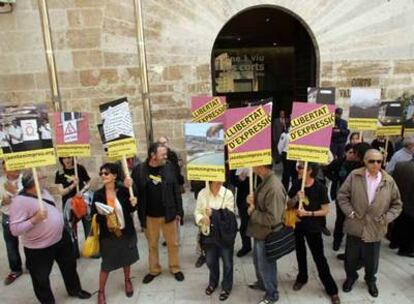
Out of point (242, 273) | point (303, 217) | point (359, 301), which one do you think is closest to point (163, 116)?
point (242, 273)

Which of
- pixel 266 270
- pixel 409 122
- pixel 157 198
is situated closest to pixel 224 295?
pixel 266 270

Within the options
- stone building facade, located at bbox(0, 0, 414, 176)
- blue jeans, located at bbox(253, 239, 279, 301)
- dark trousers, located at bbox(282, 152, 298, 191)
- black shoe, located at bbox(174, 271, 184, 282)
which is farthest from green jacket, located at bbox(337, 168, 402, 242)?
stone building facade, located at bbox(0, 0, 414, 176)

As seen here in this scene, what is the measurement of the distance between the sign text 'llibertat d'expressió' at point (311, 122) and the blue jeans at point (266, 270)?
1294 mm

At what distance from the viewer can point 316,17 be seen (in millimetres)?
8727

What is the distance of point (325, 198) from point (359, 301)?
127 cm

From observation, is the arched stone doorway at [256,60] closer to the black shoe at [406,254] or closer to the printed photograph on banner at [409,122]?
the printed photograph on banner at [409,122]

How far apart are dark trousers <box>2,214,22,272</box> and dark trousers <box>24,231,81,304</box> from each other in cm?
117

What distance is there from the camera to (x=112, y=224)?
14.5 feet

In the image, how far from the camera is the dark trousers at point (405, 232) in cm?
543

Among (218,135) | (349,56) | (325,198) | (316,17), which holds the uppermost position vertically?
(316,17)

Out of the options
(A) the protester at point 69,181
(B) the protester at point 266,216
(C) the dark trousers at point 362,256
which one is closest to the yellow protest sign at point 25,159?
(A) the protester at point 69,181

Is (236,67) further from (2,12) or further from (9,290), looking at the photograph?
(9,290)

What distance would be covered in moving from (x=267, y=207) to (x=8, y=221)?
3.58 meters

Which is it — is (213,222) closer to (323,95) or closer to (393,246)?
(323,95)
